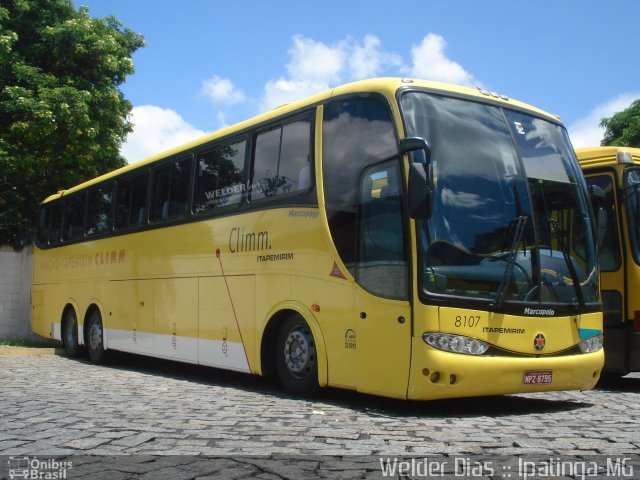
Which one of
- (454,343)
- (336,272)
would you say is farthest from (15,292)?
(454,343)

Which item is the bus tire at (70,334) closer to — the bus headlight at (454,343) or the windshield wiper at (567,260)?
the bus headlight at (454,343)

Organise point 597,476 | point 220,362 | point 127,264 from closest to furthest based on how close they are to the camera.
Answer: point 597,476 < point 220,362 < point 127,264

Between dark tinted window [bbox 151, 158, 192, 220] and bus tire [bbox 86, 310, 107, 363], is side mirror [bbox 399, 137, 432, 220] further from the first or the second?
bus tire [bbox 86, 310, 107, 363]

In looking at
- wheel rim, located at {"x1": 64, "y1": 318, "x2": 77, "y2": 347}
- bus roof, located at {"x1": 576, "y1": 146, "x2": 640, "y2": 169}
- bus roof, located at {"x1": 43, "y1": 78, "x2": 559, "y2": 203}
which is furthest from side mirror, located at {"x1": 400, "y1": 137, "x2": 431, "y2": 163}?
wheel rim, located at {"x1": 64, "y1": 318, "x2": 77, "y2": 347}

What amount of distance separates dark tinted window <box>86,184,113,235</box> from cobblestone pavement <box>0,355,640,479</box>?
5065 millimetres

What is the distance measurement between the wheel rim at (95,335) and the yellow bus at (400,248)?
15.4ft

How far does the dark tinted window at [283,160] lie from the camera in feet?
30.9

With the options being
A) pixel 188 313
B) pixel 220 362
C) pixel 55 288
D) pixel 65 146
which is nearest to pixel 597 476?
pixel 220 362

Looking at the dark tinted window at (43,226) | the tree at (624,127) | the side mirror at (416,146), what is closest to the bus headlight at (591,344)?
the side mirror at (416,146)

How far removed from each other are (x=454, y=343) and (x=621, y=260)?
13.8ft

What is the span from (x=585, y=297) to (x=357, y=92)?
134 inches

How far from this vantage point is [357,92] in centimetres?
871

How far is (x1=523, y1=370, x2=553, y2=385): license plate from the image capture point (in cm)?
784

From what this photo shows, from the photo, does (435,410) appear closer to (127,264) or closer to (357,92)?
(357,92)
